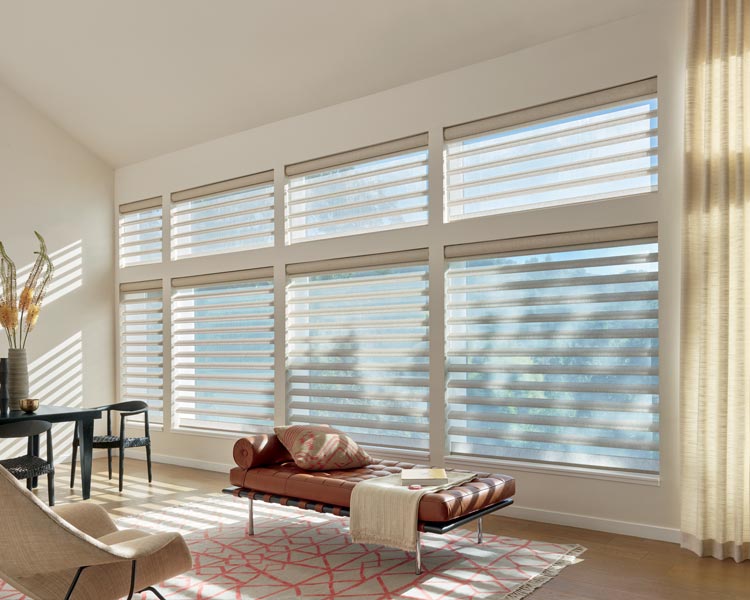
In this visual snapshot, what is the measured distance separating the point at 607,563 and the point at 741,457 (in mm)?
982

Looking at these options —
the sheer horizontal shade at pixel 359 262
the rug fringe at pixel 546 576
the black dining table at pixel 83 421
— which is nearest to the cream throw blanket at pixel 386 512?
the rug fringe at pixel 546 576

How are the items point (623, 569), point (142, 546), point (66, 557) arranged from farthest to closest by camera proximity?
point (623, 569) < point (142, 546) < point (66, 557)

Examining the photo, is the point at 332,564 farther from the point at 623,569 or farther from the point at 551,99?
the point at 551,99

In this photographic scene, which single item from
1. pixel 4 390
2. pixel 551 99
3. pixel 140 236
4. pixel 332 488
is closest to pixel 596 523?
pixel 332 488

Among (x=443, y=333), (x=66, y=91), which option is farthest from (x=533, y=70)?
(x=66, y=91)

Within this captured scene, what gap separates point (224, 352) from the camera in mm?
7211

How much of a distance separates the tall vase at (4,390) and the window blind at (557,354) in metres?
3.48

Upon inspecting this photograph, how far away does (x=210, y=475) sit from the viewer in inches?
272

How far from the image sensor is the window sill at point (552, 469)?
4.65m

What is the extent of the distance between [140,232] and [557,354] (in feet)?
16.8

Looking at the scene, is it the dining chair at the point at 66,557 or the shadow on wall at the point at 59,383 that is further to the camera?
the shadow on wall at the point at 59,383

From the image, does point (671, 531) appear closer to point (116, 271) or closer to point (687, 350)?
point (687, 350)

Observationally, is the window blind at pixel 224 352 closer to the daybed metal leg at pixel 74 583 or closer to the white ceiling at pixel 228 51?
the white ceiling at pixel 228 51

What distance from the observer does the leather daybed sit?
3828mm
